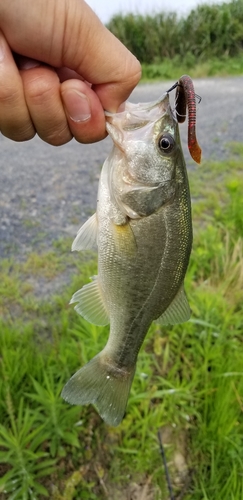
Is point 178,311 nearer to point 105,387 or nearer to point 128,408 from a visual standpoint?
point 105,387

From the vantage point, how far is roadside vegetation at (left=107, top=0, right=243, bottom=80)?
43.5ft

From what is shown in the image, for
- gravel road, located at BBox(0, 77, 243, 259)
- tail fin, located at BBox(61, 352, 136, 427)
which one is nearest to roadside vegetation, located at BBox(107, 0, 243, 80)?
gravel road, located at BBox(0, 77, 243, 259)

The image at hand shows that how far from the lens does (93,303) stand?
1822 mm

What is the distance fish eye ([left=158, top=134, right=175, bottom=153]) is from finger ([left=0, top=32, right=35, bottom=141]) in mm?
458

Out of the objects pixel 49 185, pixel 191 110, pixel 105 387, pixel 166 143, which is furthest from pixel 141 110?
pixel 49 185

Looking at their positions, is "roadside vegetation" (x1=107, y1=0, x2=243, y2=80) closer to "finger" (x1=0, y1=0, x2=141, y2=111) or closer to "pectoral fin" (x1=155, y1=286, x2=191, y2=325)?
"finger" (x1=0, y1=0, x2=141, y2=111)

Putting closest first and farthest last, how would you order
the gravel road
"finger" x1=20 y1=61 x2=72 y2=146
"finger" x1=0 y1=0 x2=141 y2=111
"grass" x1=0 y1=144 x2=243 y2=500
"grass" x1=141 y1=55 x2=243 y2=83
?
1. "finger" x1=0 y1=0 x2=141 y2=111
2. "finger" x1=20 y1=61 x2=72 y2=146
3. "grass" x1=0 y1=144 x2=243 y2=500
4. the gravel road
5. "grass" x1=141 y1=55 x2=243 y2=83

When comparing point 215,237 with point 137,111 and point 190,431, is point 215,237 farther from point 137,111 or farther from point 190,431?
point 137,111

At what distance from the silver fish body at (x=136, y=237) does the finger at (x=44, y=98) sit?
19cm

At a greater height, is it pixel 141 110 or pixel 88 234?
pixel 141 110

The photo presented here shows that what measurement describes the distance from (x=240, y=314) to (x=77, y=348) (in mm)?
1267

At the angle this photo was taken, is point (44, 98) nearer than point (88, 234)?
Yes

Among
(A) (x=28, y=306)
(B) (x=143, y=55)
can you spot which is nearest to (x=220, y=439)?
(A) (x=28, y=306)

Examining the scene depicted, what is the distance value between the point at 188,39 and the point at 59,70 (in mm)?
13929
